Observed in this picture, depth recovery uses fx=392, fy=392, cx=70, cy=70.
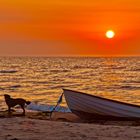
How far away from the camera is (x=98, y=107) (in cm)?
1767

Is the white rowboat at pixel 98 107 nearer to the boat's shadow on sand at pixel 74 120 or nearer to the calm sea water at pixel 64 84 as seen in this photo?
the boat's shadow on sand at pixel 74 120

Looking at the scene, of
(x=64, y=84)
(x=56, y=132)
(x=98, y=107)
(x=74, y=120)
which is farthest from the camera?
(x=64, y=84)

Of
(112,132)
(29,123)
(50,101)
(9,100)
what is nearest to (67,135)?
(112,132)

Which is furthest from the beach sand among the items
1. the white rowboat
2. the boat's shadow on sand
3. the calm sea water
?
the calm sea water

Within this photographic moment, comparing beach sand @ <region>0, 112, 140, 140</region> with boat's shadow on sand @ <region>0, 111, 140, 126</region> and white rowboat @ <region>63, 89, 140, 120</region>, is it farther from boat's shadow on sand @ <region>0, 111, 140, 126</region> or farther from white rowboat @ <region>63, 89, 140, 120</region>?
white rowboat @ <region>63, 89, 140, 120</region>

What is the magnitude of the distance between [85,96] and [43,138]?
8.24 m

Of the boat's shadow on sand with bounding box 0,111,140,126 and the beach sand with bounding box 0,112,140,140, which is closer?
the beach sand with bounding box 0,112,140,140

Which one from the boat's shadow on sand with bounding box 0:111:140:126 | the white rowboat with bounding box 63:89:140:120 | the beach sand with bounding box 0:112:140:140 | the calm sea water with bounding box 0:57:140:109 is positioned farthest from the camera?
the calm sea water with bounding box 0:57:140:109

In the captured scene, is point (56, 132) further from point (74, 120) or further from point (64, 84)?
point (64, 84)

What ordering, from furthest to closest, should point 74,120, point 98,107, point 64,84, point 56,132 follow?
point 64,84, point 98,107, point 74,120, point 56,132

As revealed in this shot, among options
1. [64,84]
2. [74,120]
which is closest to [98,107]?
[74,120]

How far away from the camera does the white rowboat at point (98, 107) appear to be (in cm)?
1709

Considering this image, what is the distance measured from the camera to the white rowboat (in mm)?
17094

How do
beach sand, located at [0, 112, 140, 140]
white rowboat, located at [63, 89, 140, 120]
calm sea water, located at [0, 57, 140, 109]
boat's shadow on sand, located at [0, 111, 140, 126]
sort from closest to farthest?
beach sand, located at [0, 112, 140, 140]
boat's shadow on sand, located at [0, 111, 140, 126]
white rowboat, located at [63, 89, 140, 120]
calm sea water, located at [0, 57, 140, 109]
